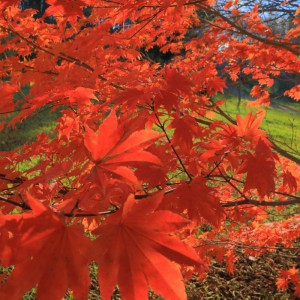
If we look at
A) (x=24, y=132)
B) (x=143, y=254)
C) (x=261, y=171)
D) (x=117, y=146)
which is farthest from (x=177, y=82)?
(x=24, y=132)

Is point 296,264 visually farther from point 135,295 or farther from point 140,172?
point 135,295

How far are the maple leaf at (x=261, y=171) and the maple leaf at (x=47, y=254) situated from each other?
0.71 meters

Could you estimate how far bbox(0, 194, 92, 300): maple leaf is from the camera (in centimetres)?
52

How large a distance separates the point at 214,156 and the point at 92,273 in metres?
2.19

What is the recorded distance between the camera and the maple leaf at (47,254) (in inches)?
20.6

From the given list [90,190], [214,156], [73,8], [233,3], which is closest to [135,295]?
[90,190]

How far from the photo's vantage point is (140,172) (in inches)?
43.7

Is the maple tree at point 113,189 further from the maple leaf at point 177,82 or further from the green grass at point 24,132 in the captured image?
the green grass at point 24,132

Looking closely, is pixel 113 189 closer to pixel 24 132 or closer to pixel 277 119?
pixel 24 132

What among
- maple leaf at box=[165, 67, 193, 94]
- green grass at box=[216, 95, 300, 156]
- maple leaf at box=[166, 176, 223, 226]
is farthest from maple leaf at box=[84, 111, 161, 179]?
green grass at box=[216, 95, 300, 156]

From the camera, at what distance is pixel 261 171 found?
110 centimetres

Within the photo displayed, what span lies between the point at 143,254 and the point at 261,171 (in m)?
0.68

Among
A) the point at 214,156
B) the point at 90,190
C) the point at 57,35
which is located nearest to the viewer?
the point at 90,190

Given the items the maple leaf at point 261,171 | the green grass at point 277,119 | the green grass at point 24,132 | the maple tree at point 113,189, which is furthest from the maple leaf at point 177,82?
the green grass at point 277,119
